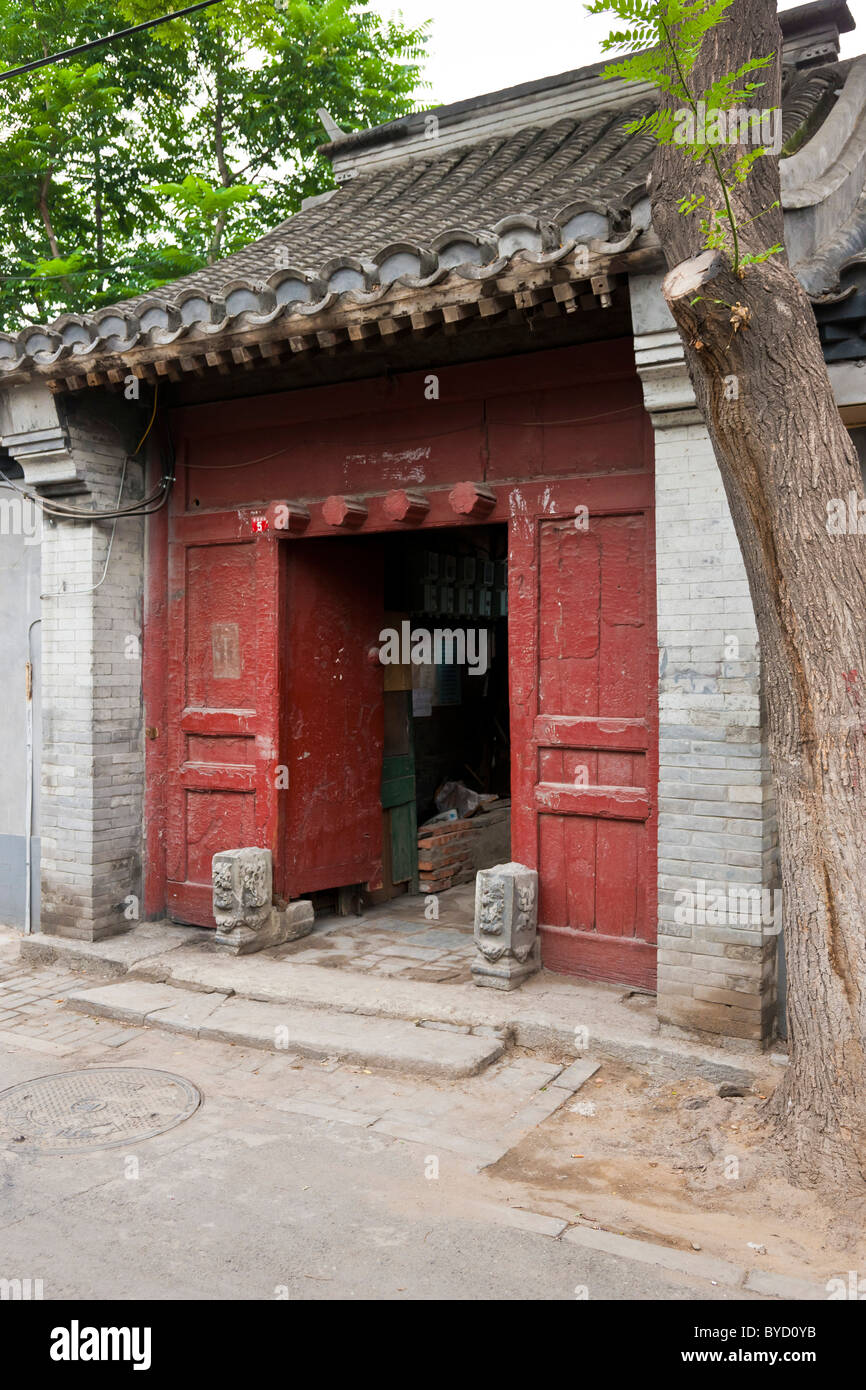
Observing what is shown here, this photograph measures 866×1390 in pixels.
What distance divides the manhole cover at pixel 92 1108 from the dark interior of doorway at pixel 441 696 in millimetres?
2886

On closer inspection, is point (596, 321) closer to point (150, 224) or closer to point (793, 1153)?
point (793, 1153)

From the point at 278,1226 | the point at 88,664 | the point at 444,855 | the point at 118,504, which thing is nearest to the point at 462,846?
the point at 444,855

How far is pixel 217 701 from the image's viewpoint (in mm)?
7523

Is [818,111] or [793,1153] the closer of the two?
[793,1153]

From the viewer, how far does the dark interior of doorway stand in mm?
8562

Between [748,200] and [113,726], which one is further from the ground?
[748,200]

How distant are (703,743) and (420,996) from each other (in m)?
2.20

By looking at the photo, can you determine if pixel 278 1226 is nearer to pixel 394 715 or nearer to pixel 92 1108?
pixel 92 1108

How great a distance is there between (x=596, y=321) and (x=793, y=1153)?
4351 millimetres

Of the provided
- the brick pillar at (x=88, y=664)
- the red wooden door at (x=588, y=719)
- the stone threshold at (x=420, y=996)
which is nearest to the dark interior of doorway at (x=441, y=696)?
the stone threshold at (x=420, y=996)

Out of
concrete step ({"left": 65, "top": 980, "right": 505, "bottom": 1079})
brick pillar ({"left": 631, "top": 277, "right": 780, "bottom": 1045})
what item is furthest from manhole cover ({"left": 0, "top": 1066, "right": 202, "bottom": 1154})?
brick pillar ({"left": 631, "top": 277, "right": 780, "bottom": 1045})

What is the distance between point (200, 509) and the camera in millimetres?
7570
